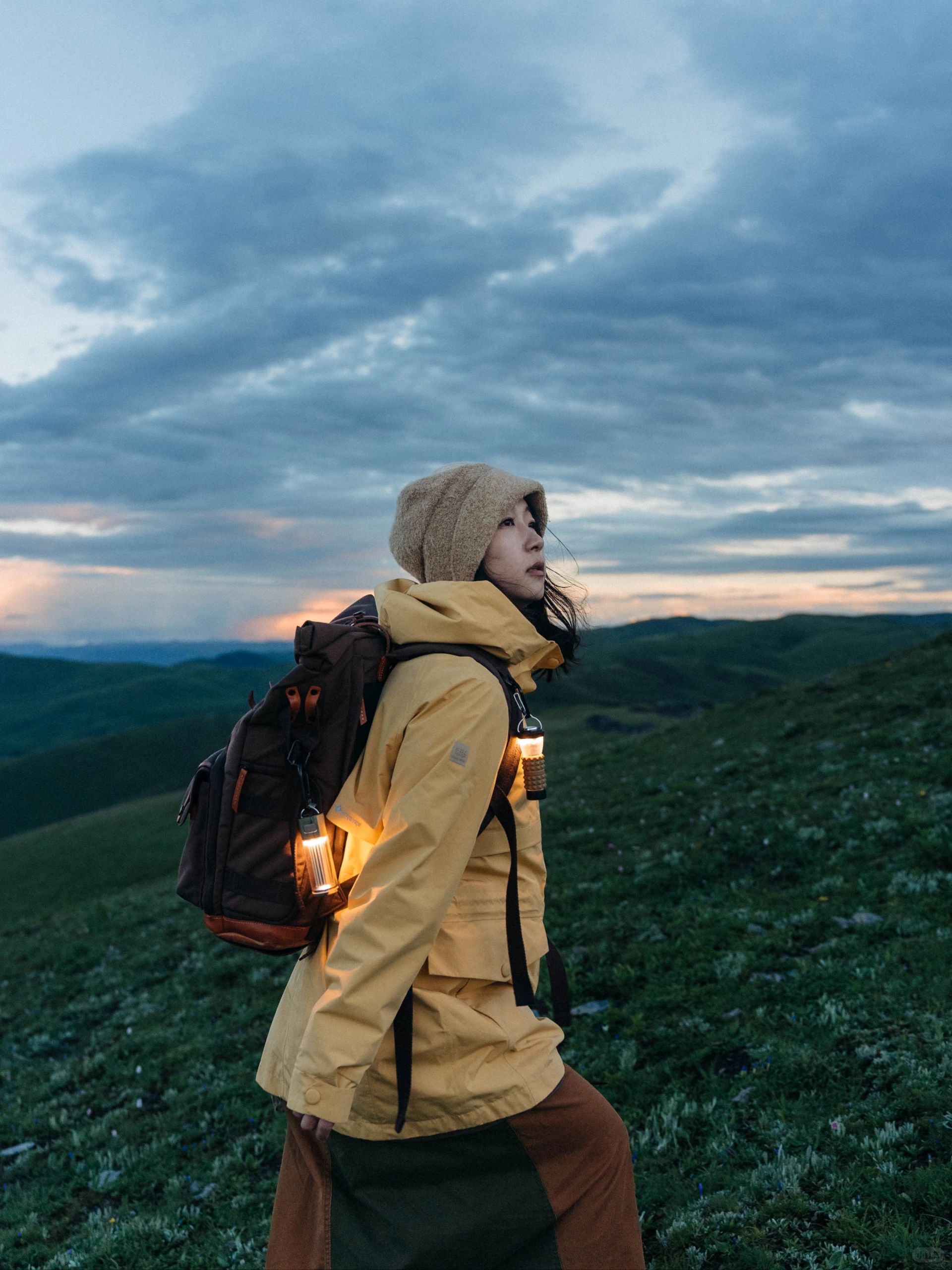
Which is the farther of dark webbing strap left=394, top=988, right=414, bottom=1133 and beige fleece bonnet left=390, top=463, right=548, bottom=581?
beige fleece bonnet left=390, top=463, right=548, bottom=581

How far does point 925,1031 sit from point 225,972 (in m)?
10.5

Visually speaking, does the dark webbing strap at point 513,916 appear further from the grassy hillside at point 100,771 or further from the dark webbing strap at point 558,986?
the grassy hillside at point 100,771

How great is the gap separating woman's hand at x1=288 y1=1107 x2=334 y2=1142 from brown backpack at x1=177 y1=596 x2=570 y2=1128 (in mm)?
313

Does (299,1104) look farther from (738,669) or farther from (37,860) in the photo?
(738,669)

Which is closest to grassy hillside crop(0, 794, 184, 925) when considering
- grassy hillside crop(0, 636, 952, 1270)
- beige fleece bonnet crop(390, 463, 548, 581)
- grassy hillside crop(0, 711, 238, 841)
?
grassy hillside crop(0, 636, 952, 1270)

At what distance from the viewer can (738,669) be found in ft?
602

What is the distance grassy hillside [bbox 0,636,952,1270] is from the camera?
596 cm

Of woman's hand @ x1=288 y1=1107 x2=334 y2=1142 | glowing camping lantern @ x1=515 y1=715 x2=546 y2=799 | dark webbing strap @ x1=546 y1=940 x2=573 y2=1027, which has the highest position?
glowing camping lantern @ x1=515 y1=715 x2=546 y2=799

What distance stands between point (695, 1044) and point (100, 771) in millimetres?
111665

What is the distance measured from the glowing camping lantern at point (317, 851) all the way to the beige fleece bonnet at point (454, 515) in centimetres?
128

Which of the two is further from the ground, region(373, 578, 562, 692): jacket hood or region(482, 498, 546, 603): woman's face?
region(482, 498, 546, 603): woman's face

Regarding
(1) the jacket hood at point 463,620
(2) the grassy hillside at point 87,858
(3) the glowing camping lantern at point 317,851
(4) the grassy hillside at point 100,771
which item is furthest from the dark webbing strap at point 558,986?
(4) the grassy hillside at point 100,771

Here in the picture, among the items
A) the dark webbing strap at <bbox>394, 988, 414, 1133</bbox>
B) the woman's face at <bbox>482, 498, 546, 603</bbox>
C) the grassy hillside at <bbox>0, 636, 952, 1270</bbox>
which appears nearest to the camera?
the dark webbing strap at <bbox>394, 988, 414, 1133</bbox>

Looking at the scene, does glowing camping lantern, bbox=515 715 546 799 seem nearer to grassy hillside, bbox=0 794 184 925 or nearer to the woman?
the woman
